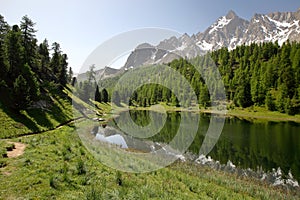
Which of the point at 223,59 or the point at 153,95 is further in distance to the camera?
the point at 223,59

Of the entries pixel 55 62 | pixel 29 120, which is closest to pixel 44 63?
pixel 55 62

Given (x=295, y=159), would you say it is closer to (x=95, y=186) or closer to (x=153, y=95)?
(x=95, y=186)

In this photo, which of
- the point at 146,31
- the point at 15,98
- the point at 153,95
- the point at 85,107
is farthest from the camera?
the point at 153,95

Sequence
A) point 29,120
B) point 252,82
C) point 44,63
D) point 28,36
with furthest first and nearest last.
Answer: point 252,82 → point 44,63 → point 28,36 → point 29,120

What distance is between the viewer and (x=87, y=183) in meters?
11.6

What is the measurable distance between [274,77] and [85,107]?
96.7m

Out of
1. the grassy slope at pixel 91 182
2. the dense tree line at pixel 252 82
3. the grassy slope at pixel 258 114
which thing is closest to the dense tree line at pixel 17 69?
the grassy slope at pixel 91 182

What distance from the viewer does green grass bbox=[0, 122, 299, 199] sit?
9.95 meters

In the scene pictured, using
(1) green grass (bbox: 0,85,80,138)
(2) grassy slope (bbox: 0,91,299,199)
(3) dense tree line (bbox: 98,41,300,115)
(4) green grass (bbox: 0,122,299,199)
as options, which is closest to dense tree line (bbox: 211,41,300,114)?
(3) dense tree line (bbox: 98,41,300,115)

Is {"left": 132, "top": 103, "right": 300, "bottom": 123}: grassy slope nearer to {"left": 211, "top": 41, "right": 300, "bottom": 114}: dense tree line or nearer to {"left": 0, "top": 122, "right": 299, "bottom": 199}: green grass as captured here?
{"left": 211, "top": 41, "right": 300, "bottom": 114}: dense tree line

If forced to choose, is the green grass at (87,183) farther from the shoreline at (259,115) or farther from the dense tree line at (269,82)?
the dense tree line at (269,82)

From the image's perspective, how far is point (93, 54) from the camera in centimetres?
1207

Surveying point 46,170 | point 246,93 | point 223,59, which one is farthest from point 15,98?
point 223,59

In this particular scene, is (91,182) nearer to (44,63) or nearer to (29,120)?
(29,120)
